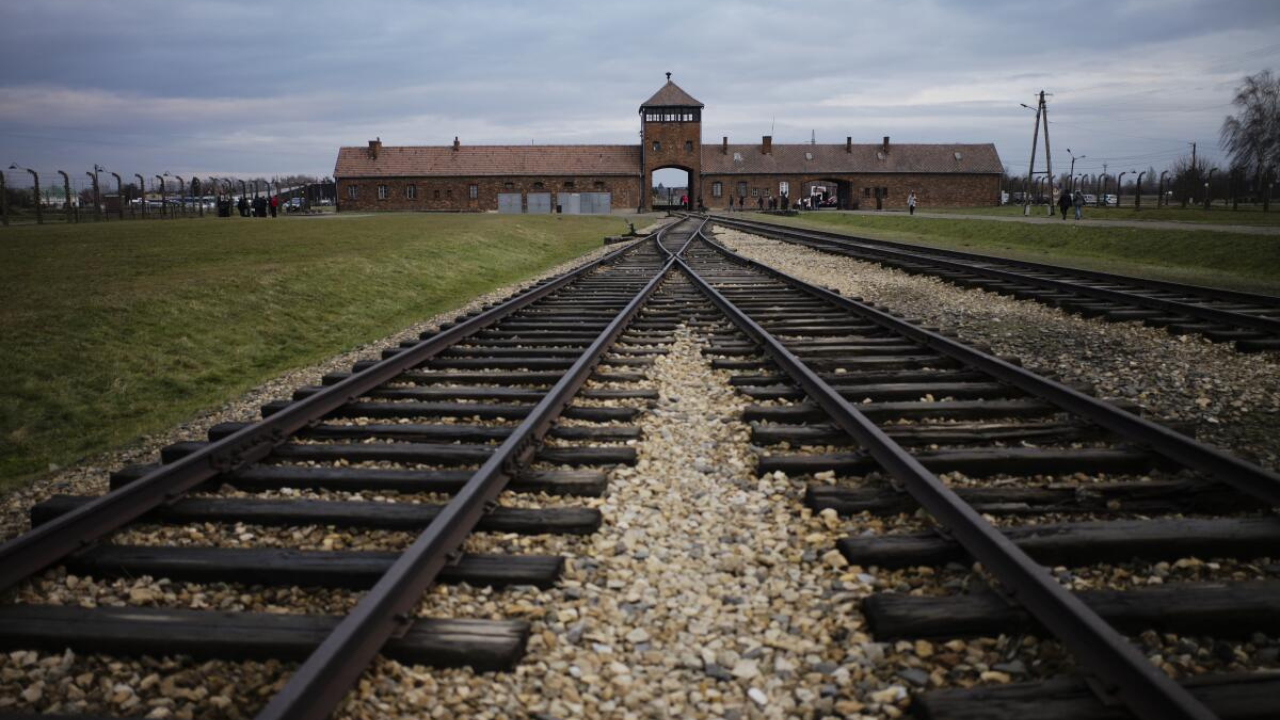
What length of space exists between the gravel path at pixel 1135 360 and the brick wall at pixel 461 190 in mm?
66469

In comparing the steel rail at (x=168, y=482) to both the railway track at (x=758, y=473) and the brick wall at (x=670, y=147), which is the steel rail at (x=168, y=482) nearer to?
the railway track at (x=758, y=473)

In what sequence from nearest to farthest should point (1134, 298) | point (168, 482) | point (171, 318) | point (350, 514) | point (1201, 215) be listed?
point (350, 514) < point (168, 482) < point (171, 318) < point (1134, 298) < point (1201, 215)

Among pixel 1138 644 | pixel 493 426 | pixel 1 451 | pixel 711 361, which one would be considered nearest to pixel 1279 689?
pixel 1138 644

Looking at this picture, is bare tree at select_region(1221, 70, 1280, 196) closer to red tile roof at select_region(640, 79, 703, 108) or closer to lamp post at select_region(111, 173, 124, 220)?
red tile roof at select_region(640, 79, 703, 108)

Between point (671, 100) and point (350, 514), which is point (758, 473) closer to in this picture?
point (350, 514)

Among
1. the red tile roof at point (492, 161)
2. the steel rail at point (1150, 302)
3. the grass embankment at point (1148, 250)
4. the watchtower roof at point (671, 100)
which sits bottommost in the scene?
the steel rail at point (1150, 302)

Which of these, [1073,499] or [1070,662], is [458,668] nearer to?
[1070,662]

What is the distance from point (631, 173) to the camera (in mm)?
77000

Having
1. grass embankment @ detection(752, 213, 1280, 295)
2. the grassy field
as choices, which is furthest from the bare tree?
grass embankment @ detection(752, 213, 1280, 295)

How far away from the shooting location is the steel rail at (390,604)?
6.86 ft

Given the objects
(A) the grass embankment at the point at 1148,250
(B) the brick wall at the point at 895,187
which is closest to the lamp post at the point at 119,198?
(A) the grass embankment at the point at 1148,250

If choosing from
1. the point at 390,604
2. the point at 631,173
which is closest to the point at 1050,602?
the point at 390,604

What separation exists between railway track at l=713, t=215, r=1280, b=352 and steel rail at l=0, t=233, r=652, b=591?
25.5 feet

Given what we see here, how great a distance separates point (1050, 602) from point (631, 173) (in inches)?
3023
